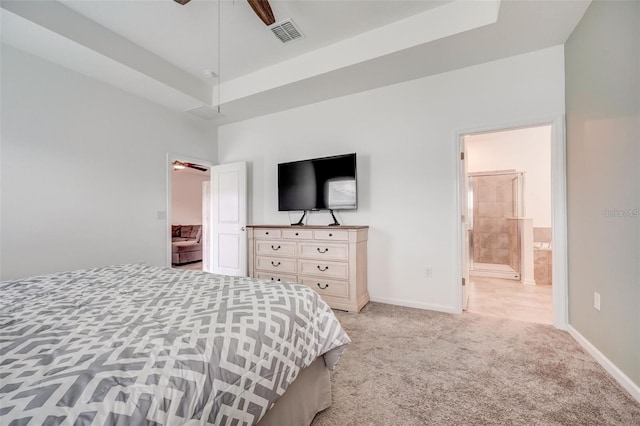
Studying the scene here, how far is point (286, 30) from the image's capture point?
2.65m

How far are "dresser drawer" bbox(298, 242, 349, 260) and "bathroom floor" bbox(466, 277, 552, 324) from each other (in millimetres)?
1510

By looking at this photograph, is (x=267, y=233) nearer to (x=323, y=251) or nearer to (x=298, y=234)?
(x=298, y=234)

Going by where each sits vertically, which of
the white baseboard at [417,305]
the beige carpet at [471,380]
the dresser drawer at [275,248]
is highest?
the dresser drawer at [275,248]

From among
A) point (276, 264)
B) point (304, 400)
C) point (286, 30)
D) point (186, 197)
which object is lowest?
point (304, 400)

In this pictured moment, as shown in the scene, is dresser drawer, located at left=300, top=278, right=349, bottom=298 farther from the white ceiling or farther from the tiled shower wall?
the tiled shower wall

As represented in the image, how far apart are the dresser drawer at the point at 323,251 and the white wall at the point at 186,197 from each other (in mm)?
5480

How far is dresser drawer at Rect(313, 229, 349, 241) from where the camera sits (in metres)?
2.93

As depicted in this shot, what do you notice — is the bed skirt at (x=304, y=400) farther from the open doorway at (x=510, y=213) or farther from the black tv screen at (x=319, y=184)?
the open doorway at (x=510, y=213)

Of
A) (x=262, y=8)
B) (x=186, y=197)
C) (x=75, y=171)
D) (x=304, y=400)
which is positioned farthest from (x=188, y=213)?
(x=304, y=400)

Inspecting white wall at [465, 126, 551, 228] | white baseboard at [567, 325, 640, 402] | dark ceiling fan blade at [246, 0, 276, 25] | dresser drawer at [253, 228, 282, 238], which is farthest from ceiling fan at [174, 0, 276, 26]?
white wall at [465, 126, 551, 228]

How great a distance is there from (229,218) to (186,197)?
13.2ft

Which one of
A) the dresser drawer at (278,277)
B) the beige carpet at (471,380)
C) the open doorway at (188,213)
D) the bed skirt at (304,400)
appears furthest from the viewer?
the open doorway at (188,213)

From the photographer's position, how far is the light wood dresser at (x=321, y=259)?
2904 millimetres

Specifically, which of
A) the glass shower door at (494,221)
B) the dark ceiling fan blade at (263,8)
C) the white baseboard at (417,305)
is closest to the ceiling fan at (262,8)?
the dark ceiling fan blade at (263,8)
